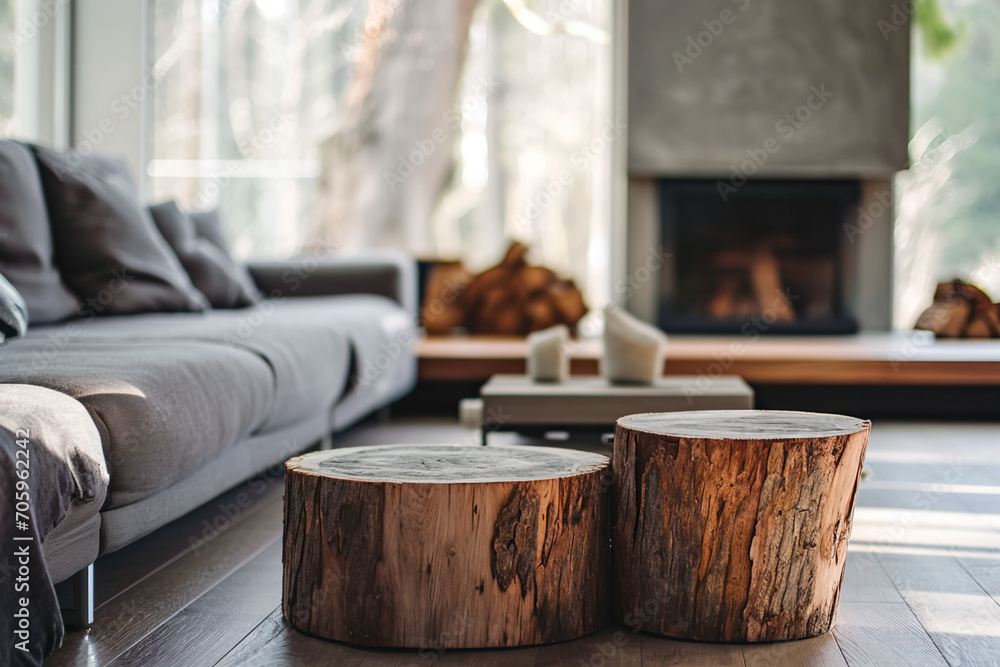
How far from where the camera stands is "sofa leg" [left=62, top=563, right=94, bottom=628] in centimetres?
146

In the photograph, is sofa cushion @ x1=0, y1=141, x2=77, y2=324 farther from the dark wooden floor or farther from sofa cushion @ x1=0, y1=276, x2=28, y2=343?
the dark wooden floor

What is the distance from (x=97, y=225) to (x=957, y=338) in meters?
3.51

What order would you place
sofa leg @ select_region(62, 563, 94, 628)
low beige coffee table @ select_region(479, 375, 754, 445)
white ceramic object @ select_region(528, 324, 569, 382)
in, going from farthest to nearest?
white ceramic object @ select_region(528, 324, 569, 382) < low beige coffee table @ select_region(479, 375, 754, 445) < sofa leg @ select_region(62, 563, 94, 628)

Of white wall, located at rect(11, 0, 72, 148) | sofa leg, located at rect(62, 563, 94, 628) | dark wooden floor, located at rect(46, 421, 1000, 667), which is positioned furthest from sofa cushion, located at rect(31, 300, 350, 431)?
white wall, located at rect(11, 0, 72, 148)

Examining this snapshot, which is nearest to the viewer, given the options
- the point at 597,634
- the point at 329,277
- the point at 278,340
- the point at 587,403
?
the point at 597,634

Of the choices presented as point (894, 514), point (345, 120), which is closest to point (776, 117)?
point (345, 120)

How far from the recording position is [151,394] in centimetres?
155

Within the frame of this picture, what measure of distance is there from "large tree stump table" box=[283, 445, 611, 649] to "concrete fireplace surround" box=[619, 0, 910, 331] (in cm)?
340

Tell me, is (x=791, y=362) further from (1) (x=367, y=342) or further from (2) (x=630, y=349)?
(1) (x=367, y=342)

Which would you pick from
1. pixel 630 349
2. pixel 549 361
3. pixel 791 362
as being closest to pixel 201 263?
pixel 549 361

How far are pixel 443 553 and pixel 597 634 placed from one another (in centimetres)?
29

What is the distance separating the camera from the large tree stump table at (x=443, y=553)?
4.44ft

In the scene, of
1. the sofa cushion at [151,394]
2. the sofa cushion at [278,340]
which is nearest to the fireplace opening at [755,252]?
the sofa cushion at [278,340]

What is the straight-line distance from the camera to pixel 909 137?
4484 millimetres
